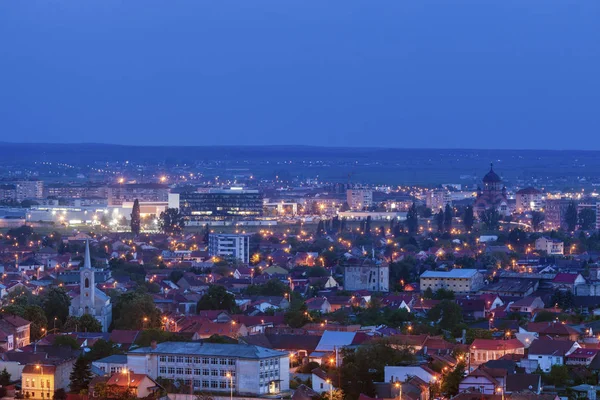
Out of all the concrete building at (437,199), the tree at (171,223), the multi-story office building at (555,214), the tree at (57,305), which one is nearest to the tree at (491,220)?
the multi-story office building at (555,214)

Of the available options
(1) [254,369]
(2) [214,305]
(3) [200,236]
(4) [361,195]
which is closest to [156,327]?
(2) [214,305]

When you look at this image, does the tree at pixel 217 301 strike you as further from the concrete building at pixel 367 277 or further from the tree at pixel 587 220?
the tree at pixel 587 220

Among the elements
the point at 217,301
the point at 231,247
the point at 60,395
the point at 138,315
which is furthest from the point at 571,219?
the point at 60,395

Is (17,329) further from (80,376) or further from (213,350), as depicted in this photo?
(213,350)

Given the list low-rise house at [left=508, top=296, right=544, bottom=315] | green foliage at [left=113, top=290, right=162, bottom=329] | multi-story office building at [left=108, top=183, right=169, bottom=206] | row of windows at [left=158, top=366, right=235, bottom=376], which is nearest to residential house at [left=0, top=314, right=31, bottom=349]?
green foliage at [left=113, top=290, right=162, bottom=329]

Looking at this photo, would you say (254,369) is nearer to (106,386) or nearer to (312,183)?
(106,386)
